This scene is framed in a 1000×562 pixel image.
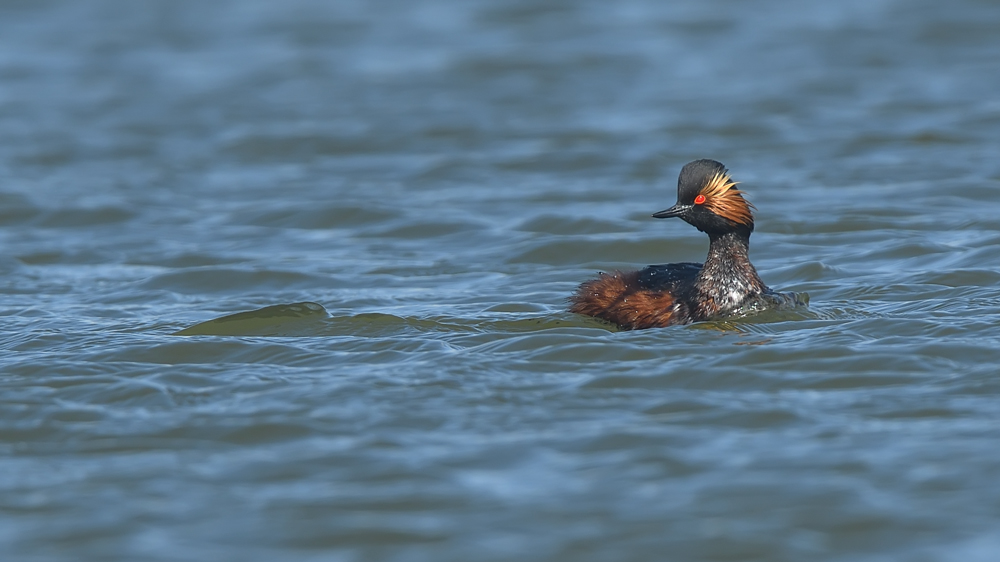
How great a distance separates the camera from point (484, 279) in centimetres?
1116

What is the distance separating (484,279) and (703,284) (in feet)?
8.05

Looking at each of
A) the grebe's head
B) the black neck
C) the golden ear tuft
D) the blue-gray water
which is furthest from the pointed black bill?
the blue-gray water

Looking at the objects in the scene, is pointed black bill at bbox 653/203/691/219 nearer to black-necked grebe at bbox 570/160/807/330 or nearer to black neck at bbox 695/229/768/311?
black-necked grebe at bbox 570/160/807/330

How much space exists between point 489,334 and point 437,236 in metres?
3.85

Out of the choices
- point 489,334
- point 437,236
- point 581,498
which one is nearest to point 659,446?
point 581,498

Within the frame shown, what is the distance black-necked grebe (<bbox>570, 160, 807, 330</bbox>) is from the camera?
29.9ft

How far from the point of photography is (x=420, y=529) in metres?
6.13

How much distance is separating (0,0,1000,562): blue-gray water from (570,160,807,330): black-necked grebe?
0.27 meters

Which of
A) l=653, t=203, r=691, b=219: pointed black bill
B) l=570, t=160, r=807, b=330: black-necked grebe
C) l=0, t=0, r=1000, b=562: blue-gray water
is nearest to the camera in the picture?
l=0, t=0, r=1000, b=562: blue-gray water

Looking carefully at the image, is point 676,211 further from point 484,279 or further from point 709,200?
point 484,279

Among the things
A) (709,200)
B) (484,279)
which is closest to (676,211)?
(709,200)

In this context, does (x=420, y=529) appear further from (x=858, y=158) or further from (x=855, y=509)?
(x=858, y=158)

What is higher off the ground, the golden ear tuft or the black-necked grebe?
the golden ear tuft

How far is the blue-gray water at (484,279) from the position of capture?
627 centimetres
